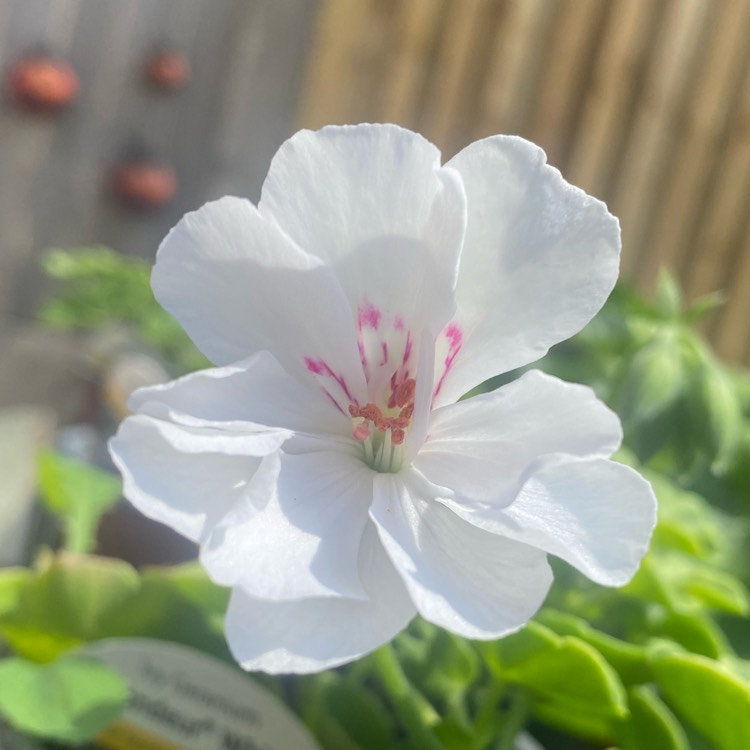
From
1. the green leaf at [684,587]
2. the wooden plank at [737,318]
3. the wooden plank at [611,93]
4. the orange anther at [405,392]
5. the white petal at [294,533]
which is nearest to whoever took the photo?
the white petal at [294,533]

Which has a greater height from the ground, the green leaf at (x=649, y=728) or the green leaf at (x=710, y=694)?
the green leaf at (x=710, y=694)

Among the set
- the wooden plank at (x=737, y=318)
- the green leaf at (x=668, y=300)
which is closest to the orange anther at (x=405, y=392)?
the green leaf at (x=668, y=300)

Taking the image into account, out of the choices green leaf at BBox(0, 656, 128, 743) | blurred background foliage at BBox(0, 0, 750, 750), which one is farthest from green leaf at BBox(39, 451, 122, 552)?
green leaf at BBox(0, 656, 128, 743)

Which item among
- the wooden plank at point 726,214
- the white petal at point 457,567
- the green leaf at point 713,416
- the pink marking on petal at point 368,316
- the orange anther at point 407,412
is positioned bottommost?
the wooden plank at point 726,214

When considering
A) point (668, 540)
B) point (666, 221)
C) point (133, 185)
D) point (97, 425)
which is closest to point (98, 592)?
point (668, 540)

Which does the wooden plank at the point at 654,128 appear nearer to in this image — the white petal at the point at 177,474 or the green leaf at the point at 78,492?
the green leaf at the point at 78,492

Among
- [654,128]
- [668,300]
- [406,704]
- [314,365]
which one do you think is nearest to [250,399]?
[314,365]
